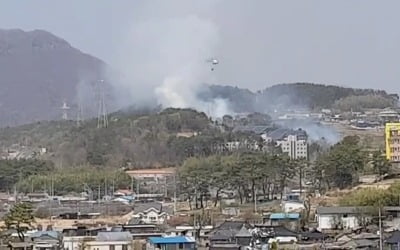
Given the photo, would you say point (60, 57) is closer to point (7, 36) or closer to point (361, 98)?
point (7, 36)

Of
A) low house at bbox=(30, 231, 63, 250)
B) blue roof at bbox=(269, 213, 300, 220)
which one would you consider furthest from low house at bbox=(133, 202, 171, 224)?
low house at bbox=(30, 231, 63, 250)

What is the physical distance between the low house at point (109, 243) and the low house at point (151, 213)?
4496mm

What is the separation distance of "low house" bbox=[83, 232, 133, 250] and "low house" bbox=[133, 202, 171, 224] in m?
4.50

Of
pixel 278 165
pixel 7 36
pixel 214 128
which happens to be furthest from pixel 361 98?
pixel 7 36

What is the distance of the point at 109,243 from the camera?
54.0 feet

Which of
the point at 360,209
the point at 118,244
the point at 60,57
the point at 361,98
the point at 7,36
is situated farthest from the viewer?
the point at 7,36

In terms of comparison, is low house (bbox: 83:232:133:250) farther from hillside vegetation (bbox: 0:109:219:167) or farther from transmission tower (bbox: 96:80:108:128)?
transmission tower (bbox: 96:80:108:128)

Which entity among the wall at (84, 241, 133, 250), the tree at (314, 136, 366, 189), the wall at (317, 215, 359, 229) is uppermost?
the tree at (314, 136, 366, 189)

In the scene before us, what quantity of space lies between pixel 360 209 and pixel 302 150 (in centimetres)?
1769

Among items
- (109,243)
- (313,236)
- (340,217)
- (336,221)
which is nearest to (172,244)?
(109,243)

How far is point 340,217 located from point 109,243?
17.1 ft

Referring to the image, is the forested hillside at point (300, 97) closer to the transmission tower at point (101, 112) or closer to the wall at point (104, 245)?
the transmission tower at point (101, 112)

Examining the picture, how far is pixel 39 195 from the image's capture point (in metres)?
26.8

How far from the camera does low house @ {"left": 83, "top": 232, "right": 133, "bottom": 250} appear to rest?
1642cm
